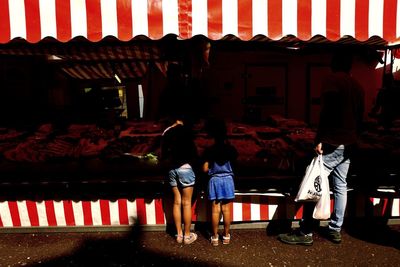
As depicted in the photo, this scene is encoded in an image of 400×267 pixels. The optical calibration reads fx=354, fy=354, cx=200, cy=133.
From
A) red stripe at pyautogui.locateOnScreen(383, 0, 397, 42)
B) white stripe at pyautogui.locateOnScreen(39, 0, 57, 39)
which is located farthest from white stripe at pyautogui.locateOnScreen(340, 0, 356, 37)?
white stripe at pyautogui.locateOnScreen(39, 0, 57, 39)

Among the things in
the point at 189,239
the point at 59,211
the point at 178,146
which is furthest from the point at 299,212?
the point at 59,211

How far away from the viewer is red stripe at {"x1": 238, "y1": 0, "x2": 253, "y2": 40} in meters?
3.33

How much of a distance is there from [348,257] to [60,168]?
3.35 meters

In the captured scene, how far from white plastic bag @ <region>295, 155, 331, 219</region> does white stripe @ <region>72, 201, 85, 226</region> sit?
98.0 inches

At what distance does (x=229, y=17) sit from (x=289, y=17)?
57cm

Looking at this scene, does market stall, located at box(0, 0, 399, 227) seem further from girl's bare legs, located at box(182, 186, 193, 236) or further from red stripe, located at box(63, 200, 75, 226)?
girl's bare legs, located at box(182, 186, 193, 236)

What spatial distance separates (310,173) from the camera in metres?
3.58

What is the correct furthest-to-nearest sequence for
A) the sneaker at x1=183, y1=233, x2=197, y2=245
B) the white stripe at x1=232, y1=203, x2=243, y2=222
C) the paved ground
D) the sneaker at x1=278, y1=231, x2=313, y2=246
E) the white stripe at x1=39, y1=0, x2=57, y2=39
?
the white stripe at x1=232, y1=203, x2=243, y2=222 → the sneaker at x1=183, y1=233, x2=197, y2=245 → the sneaker at x1=278, y1=231, x2=313, y2=246 → the paved ground → the white stripe at x1=39, y1=0, x2=57, y2=39

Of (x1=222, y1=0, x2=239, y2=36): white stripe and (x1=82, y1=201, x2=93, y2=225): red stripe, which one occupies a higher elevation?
(x1=222, y1=0, x2=239, y2=36): white stripe

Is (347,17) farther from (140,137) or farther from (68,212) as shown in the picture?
(68,212)

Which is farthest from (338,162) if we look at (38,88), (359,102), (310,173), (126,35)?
(38,88)

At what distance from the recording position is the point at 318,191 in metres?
3.56

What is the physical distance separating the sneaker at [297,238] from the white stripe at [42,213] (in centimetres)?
274

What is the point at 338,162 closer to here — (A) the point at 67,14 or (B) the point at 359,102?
Result: (B) the point at 359,102
